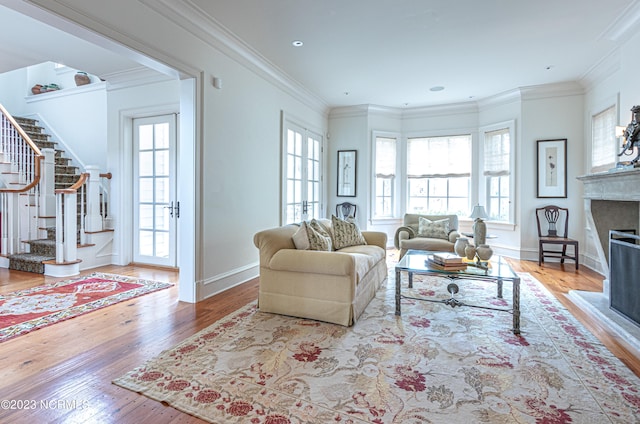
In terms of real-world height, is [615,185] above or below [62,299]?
above

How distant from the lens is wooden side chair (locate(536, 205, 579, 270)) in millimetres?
5242

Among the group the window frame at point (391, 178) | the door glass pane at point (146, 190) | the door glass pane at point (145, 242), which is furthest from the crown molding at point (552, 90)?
the door glass pane at point (145, 242)

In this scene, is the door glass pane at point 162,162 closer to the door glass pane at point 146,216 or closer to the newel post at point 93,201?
the door glass pane at point 146,216

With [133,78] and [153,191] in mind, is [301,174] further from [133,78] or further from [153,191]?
[133,78]

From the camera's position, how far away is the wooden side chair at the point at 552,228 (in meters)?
5.24

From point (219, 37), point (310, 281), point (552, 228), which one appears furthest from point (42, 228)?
point (552, 228)

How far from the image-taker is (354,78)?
17.1ft

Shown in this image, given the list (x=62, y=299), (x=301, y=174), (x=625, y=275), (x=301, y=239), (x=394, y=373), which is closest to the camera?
(x=394, y=373)

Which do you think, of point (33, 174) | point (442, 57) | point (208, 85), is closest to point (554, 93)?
point (442, 57)

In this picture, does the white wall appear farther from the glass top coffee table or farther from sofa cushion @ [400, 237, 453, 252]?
the glass top coffee table

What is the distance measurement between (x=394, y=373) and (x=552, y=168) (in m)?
5.17

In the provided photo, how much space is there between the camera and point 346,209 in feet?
22.7

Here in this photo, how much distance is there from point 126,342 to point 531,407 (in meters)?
2.68

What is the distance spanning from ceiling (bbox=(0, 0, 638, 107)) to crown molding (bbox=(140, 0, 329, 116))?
67mm
